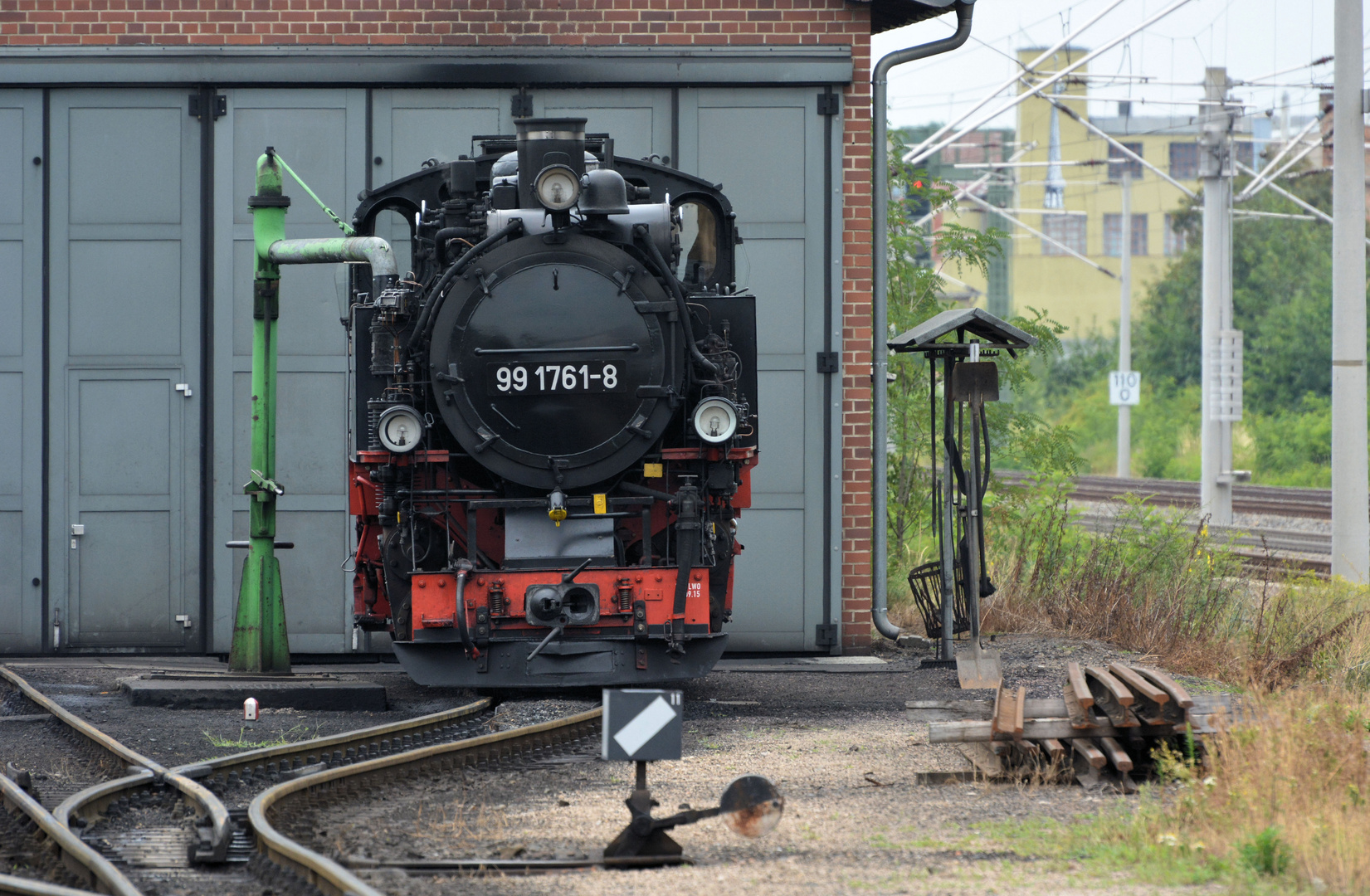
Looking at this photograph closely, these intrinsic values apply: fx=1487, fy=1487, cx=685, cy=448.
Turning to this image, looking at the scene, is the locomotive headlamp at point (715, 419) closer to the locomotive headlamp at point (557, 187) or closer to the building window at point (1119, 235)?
the locomotive headlamp at point (557, 187)

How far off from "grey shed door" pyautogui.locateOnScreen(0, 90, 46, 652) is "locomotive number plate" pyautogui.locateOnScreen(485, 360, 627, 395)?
181 inches

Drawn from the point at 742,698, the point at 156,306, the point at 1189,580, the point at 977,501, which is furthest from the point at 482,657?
the point at 1189,580

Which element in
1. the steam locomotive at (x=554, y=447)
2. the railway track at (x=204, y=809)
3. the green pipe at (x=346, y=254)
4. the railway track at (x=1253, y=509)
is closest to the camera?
the railway track at (x=204, y=809)

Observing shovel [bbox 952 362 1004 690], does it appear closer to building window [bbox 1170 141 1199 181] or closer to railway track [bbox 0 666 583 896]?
railway track [bbox 0 666 583 896]

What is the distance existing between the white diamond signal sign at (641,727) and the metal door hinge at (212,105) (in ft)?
23.5

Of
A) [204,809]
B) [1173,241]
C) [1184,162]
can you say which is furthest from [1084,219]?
[204,809]

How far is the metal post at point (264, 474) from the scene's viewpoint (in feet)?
30.0

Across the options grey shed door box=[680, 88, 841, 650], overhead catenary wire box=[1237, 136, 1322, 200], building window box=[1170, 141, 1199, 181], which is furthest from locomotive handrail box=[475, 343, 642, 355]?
building window box=[1170, 141, 1199, 181]

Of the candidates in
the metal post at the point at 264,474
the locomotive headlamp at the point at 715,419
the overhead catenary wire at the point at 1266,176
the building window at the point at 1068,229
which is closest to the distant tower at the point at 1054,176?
the building window at the point at 1068,229

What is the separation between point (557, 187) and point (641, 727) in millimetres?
3638

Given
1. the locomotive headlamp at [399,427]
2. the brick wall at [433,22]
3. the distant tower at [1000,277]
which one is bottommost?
the locomotive headlamp at [399,427]

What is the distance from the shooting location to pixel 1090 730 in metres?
6.36

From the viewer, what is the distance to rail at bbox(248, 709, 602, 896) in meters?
4.50

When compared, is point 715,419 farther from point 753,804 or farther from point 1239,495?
point 1239,495
